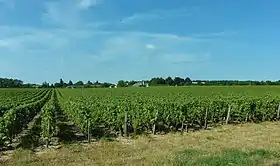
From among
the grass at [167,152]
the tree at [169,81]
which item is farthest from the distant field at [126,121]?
the tree at [169,81]

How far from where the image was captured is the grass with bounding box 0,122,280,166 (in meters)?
12.2

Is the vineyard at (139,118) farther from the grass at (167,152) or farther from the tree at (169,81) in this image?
the tree at (169,81)

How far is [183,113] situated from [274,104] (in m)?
9.45

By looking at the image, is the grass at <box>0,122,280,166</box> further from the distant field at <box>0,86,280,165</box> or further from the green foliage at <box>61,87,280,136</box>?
the green foliage at <box>61,87,280,136</box>

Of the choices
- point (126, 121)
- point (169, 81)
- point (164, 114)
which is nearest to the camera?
point (126, 121)

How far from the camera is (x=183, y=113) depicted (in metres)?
23.4

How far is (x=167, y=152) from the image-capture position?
14164 millimetres

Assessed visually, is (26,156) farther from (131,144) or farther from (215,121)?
(215,121)

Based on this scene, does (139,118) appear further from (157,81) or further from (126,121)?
(157,81)

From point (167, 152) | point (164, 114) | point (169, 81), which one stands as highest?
point (169, 81)

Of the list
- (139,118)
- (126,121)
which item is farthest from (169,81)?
(126,121)

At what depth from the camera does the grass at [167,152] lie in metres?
12.2

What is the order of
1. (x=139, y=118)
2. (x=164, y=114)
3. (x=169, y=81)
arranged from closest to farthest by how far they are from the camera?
(x=139, y=118)
(x=164, y=114)
(x=169, y=81)

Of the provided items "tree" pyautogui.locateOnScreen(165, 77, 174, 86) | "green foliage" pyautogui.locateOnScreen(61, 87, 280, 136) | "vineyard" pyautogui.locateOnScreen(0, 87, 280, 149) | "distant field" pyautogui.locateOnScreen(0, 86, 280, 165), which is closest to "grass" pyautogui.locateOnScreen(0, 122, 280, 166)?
"distant field" pyautogui.locateOnScreen(0, 86, 280, 165)
